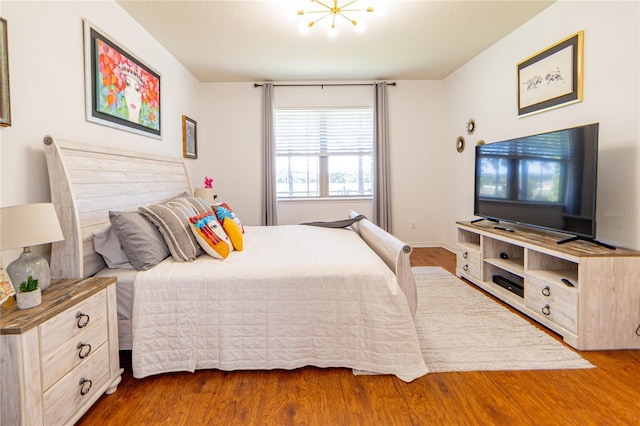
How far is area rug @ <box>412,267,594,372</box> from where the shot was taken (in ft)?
6.25

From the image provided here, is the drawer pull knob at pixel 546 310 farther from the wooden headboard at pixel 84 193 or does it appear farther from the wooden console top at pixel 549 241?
the wooden headboard at pixel 84 193

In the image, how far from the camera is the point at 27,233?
1273 mm

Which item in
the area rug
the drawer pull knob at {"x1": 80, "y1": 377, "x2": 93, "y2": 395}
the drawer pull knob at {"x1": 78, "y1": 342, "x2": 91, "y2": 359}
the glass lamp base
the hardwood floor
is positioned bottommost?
the hardwood floor

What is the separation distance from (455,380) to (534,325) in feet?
3.46

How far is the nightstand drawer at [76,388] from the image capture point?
4.14ft

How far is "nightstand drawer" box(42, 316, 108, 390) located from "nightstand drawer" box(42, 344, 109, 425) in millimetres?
27

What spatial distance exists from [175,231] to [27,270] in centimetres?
78

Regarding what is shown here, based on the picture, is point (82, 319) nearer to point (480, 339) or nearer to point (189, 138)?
point (480, 339)

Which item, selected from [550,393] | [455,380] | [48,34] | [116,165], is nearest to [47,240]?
[116,165]

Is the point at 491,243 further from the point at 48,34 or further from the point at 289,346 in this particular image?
the point at 48,34

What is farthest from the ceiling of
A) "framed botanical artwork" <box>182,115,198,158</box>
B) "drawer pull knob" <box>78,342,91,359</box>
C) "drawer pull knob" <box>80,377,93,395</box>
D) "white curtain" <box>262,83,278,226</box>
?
"drawer pull knob" <box>80,377,93,395</box>

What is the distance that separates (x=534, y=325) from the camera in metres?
2.38

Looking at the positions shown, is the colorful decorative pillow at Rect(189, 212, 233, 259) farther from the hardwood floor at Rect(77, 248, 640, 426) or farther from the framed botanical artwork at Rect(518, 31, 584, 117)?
the framed botanical artwork at Rect(518, 31, 584, 117)

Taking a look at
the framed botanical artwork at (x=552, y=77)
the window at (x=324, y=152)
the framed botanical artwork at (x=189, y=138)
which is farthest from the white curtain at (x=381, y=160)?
the framed botanical artwork at (x=189, y=138)
